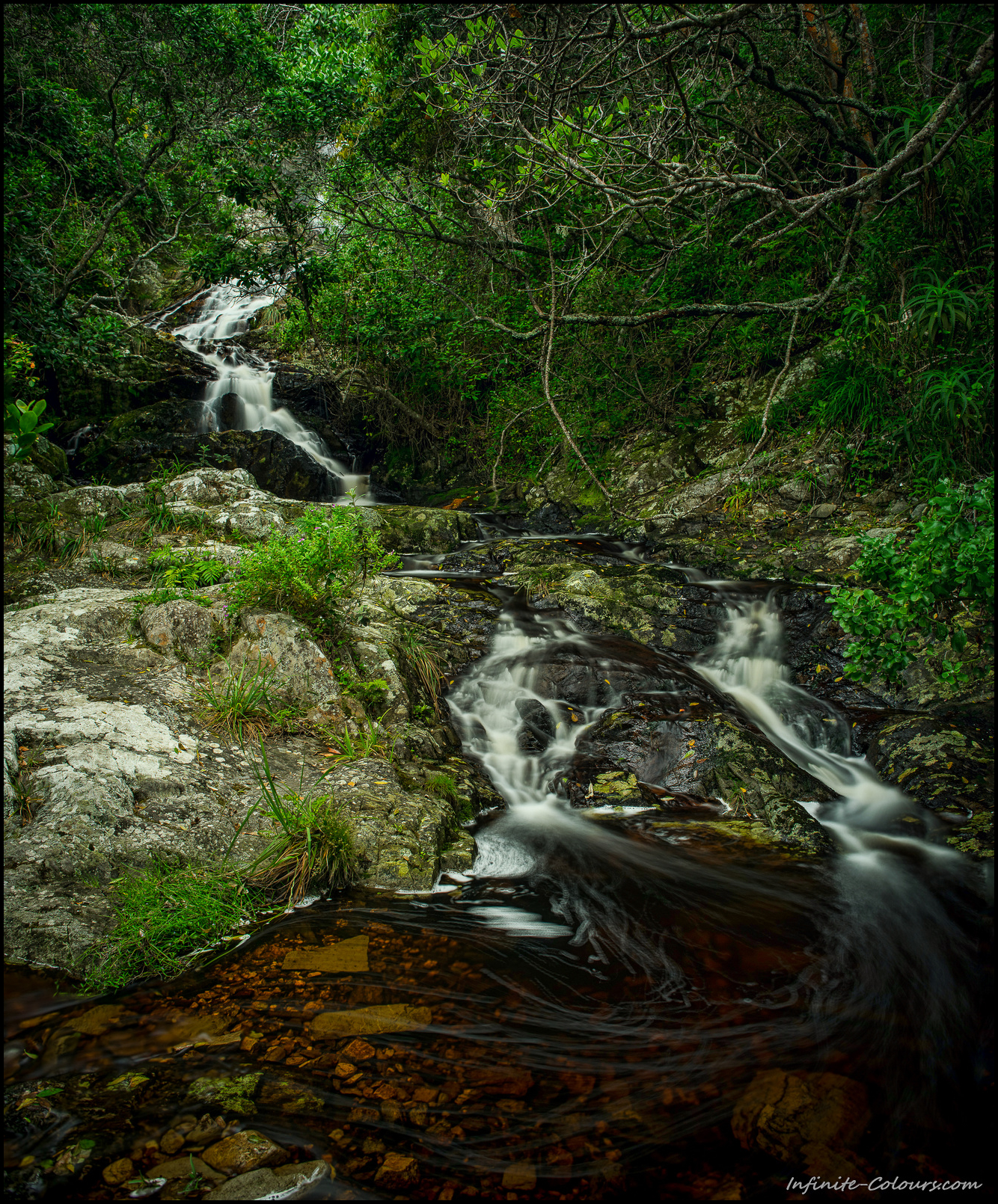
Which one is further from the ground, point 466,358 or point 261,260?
point 261,260

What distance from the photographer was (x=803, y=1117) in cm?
208

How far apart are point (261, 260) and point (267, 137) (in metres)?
1.71

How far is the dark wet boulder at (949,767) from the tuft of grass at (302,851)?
367cm

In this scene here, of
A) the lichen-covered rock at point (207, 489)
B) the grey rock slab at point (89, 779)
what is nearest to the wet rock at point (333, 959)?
the grey rock slab at point (89, 779)

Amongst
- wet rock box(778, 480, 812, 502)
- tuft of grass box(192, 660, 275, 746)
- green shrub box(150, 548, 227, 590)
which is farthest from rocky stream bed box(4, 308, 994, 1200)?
wet rock box(778, 480, 812, 502)

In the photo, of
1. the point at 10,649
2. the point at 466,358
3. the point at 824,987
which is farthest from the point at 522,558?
the point at 824,987

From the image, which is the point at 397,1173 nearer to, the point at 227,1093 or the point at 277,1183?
the point at 277,1183

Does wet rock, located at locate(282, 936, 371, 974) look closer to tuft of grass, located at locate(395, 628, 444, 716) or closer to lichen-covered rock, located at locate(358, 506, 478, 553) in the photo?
tuft of grass, located at locate(395, 628, 444, 716)

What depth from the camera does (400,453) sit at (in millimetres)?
12977

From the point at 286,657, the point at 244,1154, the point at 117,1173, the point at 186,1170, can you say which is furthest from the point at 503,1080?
the point at 286,657

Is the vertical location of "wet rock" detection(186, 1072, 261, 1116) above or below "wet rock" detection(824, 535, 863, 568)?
below

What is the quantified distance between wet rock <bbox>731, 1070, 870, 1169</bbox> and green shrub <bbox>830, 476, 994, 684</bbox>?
2.20 metres

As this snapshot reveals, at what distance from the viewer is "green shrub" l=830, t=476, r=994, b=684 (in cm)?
316

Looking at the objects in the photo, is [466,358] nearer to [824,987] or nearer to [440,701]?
[440,701]
